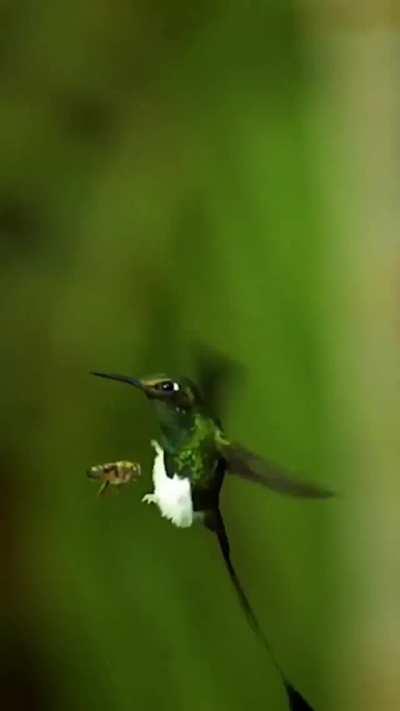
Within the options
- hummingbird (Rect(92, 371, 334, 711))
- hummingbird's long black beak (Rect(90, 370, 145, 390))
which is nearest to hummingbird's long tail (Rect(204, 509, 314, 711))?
hummingbird (Rect(92, 371, 334, 711))

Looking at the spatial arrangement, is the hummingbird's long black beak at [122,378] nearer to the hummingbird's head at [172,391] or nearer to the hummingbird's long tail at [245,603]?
the hummingbird's head at [172,391]

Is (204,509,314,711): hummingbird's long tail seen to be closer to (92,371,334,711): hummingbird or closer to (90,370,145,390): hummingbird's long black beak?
(92,371,334,711): hummingbird

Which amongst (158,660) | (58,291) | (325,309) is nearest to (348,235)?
(325,309)

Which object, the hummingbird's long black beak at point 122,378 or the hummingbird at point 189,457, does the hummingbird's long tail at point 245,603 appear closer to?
the hummingbird at point 189,457

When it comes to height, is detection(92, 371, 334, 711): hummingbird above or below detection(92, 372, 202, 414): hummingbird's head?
below

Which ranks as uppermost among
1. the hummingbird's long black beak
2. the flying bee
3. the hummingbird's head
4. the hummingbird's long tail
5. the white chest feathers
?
the hummingbird's long black beak

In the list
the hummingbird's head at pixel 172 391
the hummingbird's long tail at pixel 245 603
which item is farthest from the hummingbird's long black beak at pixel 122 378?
the hummingbird's long tail at pixel 245 603

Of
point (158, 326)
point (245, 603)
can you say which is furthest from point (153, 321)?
point (245, 603)

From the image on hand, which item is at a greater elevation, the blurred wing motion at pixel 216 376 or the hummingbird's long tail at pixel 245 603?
the blurred wing motion at pixel 216 376

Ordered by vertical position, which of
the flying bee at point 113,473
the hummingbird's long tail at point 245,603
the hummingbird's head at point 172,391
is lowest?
the hummingbird's long tail at point 245,603
